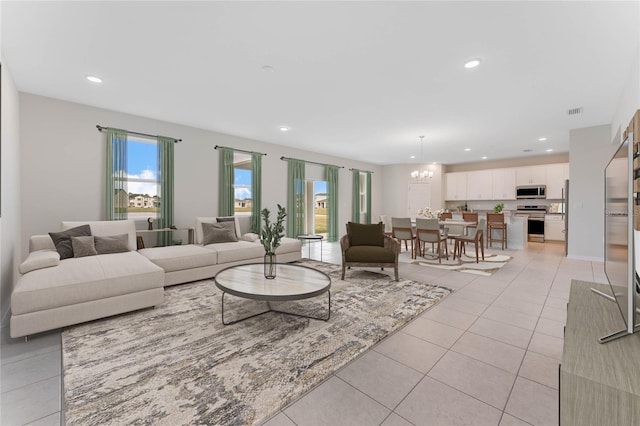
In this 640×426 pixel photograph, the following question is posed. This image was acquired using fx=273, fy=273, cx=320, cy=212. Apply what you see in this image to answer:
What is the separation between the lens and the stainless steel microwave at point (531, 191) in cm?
820

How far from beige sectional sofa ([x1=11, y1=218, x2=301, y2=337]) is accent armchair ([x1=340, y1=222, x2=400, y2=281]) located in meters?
2.13

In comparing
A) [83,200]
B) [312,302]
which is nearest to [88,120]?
[83,200]

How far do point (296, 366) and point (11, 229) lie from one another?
3732 millimetres

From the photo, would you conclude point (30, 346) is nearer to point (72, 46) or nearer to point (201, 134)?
point (72, 46)

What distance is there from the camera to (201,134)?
5.43 m

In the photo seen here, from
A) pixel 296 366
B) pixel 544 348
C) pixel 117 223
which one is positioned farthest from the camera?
pixel 117 223

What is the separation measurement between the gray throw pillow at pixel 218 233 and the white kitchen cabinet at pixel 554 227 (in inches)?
359

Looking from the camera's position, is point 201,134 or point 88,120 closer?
point 88,120

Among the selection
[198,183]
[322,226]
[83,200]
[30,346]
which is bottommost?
[30,346]

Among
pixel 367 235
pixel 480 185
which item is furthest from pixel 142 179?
pixel 480 185

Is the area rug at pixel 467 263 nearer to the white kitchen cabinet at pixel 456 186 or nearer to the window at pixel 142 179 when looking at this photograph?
the white kitchen cabinet at pixel 456 186

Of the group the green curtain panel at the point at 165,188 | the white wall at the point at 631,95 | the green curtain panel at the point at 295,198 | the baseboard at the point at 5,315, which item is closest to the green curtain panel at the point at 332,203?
the green curtain panel at the point at 295,198

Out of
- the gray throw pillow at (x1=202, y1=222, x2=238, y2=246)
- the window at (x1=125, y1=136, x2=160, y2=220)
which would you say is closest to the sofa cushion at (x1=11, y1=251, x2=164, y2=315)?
the gray throw pillow at (x1=202, y1=222, x2=238, y2=246)

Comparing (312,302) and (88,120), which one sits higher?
(88,120)
